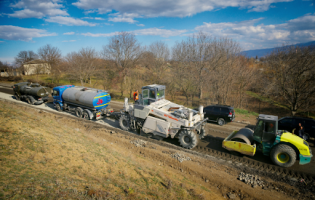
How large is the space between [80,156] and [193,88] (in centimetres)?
1768

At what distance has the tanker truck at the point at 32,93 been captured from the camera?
61.3 feet

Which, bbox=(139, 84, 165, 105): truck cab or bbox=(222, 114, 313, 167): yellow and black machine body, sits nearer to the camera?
A: bbox=(222, 114, 313, 167): yellow and black machine body

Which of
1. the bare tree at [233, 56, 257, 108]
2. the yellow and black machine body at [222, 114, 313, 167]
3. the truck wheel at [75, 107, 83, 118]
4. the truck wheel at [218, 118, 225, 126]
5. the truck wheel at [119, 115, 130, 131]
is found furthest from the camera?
the bare tree at [233, 56, 257, 108]

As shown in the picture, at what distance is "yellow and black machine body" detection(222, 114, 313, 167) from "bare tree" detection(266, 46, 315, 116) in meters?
11.7

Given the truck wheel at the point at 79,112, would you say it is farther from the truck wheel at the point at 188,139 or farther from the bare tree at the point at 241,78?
the bare tree at the point at 241,78

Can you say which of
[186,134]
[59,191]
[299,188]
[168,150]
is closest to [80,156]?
[59,191]

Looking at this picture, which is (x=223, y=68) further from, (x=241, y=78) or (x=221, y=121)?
(x=221, y=121)

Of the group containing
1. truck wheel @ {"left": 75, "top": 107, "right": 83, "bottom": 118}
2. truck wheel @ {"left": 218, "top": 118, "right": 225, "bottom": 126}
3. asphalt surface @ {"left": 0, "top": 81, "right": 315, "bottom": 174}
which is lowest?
asphalt surface @ {"left": 0, "top": 81, "right": 315, "bottom": 174}

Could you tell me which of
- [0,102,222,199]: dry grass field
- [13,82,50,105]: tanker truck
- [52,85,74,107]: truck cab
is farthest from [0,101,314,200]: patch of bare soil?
[13,82,50,105]: tanker truck

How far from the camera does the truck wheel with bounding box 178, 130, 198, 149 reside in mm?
9228

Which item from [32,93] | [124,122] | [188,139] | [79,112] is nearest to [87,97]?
[79,112]

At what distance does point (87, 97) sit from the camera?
542 inches

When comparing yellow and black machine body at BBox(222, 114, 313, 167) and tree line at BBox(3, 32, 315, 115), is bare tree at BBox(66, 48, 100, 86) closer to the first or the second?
tree line at BBox(3, 32, 315, 115)

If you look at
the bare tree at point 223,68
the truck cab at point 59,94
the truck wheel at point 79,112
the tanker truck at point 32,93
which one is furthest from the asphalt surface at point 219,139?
the bare tree at point 223,68
